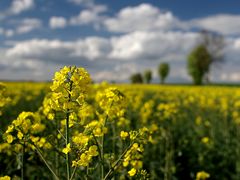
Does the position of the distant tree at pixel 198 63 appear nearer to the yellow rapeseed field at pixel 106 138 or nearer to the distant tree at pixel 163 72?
the distant tree at pixel 163 72

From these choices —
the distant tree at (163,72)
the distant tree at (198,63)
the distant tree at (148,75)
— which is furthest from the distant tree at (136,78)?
the distant tree at (198,63)

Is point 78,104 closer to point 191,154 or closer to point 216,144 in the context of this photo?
point 191,154

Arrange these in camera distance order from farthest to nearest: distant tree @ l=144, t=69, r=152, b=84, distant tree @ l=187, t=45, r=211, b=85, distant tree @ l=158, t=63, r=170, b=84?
distant tree @ l=144, t=69, r=152, b=84 → distant tree @ l=158, t=63, r=170, b=84 → distant tree @ l=187, t=45, r=211, b=85

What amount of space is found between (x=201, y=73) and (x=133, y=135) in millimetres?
64479

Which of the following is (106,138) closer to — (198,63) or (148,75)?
(198,63)

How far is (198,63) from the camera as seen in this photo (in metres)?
65.1

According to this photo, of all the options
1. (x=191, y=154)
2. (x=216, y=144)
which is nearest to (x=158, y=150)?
(x=191, y=154)

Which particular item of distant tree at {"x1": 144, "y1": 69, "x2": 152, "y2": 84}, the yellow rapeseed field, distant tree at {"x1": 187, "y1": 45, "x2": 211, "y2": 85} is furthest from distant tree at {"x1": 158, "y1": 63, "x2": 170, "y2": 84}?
the yellow rapeseed field

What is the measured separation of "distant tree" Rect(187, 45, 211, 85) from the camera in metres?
63.3

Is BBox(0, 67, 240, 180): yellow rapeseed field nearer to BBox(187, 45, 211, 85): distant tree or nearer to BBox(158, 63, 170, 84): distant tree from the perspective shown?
BBox(187, 45, 211, 85): distant tree

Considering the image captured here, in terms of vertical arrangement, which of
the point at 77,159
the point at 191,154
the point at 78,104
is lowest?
the point at 191,154

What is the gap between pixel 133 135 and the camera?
103 inches

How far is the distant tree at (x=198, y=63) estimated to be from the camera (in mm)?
63312

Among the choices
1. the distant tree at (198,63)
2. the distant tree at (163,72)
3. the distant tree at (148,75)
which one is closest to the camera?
the distant tree at (198,63)
